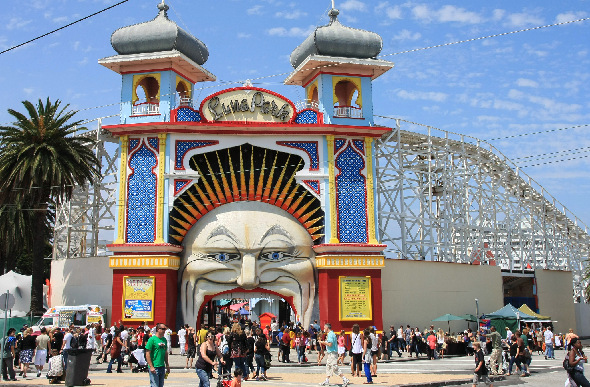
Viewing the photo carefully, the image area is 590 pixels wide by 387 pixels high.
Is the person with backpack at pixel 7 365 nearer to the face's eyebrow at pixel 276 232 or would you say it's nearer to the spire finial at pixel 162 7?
the face's eyebrow at pixel 276 232

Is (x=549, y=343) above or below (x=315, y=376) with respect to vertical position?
above

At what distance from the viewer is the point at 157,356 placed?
516 inches

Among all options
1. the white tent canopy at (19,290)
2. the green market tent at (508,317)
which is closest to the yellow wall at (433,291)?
the green market tent at (508,317)

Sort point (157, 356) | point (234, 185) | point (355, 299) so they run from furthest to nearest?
point (234, 185), point (355, 299), point (157, 356)

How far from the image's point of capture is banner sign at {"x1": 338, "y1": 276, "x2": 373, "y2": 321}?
31.1 meters

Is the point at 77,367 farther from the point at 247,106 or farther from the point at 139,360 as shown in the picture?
the point at 247,106

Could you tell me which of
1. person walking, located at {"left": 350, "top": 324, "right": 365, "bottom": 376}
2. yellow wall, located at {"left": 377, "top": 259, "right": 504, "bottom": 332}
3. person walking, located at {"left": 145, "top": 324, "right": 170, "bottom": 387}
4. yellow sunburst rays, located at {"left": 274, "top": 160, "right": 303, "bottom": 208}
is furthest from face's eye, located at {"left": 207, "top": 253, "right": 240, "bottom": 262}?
person walking, located at {"left": 145, "top": 324, "right": 170, "bottom": 387}

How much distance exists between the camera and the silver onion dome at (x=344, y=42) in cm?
3334

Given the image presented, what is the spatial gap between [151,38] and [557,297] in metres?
30.1

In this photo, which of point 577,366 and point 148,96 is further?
point 148,96

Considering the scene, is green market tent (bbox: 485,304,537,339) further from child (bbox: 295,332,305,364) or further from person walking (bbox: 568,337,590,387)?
person walking (bbox: 568,337,590,387)

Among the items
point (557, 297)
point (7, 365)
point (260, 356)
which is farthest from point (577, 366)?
point (557, 297)

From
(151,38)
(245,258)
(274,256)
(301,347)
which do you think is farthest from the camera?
(151,38)

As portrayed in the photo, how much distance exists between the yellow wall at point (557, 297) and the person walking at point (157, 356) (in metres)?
33.5
